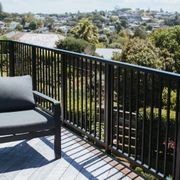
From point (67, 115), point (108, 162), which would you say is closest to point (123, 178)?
point (108, 162)

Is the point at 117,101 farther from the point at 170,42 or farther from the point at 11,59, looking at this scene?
the point at 170,42

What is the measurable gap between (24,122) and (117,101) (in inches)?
38.1

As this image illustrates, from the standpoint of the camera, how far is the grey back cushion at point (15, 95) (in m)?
4.25

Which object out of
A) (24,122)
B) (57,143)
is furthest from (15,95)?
(57,143)

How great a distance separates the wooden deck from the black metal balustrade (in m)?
0.19

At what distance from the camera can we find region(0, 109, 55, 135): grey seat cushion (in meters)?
3.70

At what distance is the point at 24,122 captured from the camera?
3791mm

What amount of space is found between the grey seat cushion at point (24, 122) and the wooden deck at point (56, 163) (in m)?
0.38

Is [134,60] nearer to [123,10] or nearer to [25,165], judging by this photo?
[25,165]

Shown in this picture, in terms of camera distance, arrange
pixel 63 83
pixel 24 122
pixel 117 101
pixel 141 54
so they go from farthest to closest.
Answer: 1. pixel 141 54
2. pixel 63 83
3. pixel 117 101
4. pixel 24 122

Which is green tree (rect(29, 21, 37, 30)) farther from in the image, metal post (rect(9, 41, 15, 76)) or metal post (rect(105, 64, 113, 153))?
metal post (rect(105, 64, 113, 153))

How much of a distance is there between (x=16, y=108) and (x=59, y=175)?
1047 mm

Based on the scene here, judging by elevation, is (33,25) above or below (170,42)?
above

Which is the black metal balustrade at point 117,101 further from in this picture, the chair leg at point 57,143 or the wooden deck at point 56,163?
the chair leg at point 57,143
